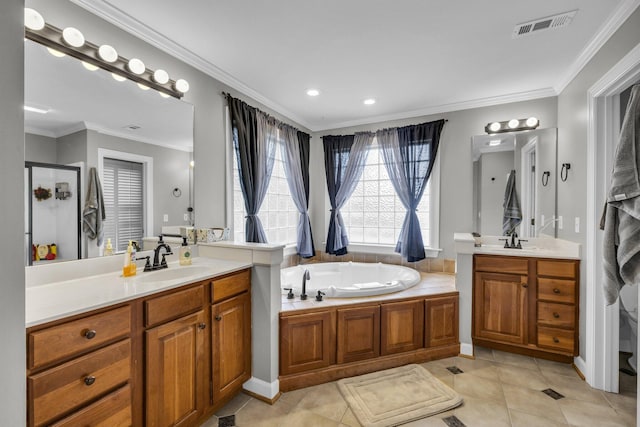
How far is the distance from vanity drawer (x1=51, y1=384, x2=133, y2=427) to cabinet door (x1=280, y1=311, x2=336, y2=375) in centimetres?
100

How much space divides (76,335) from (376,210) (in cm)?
330

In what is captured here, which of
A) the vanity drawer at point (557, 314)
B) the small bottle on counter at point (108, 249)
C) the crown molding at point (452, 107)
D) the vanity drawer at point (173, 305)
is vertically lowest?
the vanity drawer at point (557, 314)

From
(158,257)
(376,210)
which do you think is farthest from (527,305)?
(158,257)

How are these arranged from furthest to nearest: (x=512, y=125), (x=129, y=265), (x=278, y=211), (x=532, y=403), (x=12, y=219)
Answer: (x=278, y=211) < (x=512, y=125) < (x=532, y=403) < (x=129, y=265) < (x=12, y=219)

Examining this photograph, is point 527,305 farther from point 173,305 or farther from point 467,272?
point 173,305

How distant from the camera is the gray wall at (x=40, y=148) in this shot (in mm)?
1502

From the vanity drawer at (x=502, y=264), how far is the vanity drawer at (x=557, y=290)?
169 mm

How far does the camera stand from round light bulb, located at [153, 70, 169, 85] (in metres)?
2.08

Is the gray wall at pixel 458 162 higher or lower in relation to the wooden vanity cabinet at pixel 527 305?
higher

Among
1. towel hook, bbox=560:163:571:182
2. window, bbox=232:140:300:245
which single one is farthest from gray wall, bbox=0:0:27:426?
towel hook, bbox=560:163:571:182

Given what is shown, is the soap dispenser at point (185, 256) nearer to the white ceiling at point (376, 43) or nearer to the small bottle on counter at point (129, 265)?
the small bottle on counter at point (129, 265)

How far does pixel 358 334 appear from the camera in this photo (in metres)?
2.37

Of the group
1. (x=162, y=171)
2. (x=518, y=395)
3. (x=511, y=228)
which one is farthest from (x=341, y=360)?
(x=511, y=228)

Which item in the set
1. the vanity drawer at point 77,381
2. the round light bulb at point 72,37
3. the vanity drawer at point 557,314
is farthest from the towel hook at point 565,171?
the round light bulb at point 72,37
